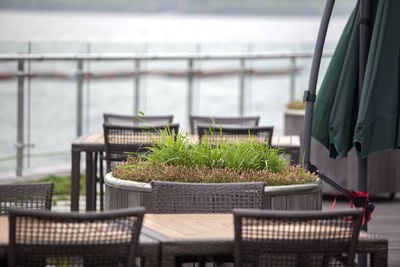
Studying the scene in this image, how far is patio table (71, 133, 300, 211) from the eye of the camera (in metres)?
4.98

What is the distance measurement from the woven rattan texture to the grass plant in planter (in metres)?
0.35

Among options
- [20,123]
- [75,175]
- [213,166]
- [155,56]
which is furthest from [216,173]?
[155,56]

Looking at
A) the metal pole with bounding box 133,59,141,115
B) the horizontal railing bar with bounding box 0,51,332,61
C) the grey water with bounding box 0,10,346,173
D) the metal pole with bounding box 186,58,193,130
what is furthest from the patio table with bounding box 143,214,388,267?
the metal pole with bounding box 186,58,193,130

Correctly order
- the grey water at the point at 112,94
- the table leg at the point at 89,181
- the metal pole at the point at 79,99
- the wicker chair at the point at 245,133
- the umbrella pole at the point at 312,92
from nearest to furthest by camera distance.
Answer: the umbrella pole at the point at 312,92 → the wicker chair at the point at 245,133 → the table leg at the point at 89,181 → the grey water at the point at 112,94 → the metal pole at the point at 79,99

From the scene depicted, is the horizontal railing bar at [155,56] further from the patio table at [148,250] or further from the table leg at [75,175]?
the patio table at [148,250]

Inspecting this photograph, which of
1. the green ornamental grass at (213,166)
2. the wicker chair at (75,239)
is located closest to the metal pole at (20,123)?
the green ornamental grass at (213,166)

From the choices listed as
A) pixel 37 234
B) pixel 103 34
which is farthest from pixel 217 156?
pixel 103 34

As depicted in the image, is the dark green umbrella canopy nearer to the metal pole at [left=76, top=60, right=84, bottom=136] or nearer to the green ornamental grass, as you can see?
the green ornamental grass

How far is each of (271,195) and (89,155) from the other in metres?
2.05

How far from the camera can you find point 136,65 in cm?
805

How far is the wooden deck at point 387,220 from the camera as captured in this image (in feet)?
15.4

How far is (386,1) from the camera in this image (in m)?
3.73

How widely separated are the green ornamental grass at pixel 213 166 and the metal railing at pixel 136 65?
3716mm

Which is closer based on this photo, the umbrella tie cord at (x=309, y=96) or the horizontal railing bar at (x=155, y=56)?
the umbrella tie cord at (x=309, y=96)
